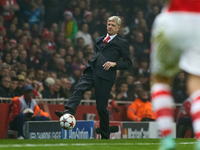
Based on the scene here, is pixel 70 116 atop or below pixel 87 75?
below

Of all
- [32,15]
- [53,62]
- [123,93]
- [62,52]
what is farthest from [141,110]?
[32,15]

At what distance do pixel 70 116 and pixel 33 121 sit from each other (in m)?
2.66

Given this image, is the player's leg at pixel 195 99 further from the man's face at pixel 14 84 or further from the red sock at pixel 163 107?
the man's face at pixel 14 84

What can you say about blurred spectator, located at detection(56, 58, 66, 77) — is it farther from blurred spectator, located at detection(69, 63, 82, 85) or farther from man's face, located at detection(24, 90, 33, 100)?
man's face, located at detection(24, 90, 33, 100)

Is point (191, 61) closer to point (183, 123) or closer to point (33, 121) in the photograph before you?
point (33, 121)

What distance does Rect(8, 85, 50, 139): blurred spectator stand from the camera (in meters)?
9.13

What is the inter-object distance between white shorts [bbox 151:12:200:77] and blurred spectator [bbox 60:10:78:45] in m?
10.2

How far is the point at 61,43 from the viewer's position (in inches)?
512

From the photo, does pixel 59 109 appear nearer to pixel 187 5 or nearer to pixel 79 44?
pixel 79 44

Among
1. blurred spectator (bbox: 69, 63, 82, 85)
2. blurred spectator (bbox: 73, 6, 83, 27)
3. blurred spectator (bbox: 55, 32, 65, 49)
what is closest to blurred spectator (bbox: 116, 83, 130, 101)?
blurred spectator (bbox: 69, 63, 82, 85)

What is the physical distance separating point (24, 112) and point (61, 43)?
158 inches

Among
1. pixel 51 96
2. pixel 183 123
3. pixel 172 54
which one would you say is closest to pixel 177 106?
pixel 183 123

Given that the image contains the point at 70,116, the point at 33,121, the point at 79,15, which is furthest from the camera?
the point at 79,15

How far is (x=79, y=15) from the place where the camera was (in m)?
14.1
